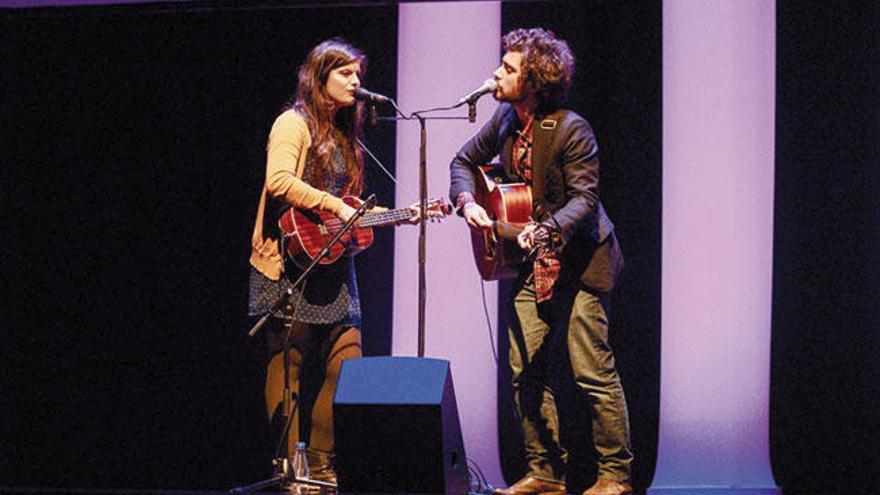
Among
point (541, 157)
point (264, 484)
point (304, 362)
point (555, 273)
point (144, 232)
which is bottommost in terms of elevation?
point (264, 484)

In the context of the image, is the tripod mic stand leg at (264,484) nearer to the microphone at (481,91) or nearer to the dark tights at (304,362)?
the dark tights at (304,362)

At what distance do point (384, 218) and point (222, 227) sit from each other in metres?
1.14

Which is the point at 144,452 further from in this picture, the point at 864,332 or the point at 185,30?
the point at 864,332

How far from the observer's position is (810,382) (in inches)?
157

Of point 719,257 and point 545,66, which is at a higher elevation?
point 545,66

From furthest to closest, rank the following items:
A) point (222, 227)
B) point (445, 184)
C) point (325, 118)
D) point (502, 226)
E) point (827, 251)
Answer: point (222, 227)
point (445, 184)
point (827, 251)
point (325, 118)
point (502, 226)

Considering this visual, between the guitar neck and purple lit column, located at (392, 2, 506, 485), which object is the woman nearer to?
the guitar neck

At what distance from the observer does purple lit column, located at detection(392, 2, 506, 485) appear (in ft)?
13.8

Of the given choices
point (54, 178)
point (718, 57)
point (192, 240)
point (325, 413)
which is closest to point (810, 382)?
point (718, 57)

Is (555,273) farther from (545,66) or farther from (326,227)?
(326,227)

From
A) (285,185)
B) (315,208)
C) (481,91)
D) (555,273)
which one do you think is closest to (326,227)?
(315,208)

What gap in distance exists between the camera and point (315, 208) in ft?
11.6

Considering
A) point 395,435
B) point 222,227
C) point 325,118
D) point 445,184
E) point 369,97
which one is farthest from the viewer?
point 222,227

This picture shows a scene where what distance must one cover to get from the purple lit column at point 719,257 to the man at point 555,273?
0.67m
